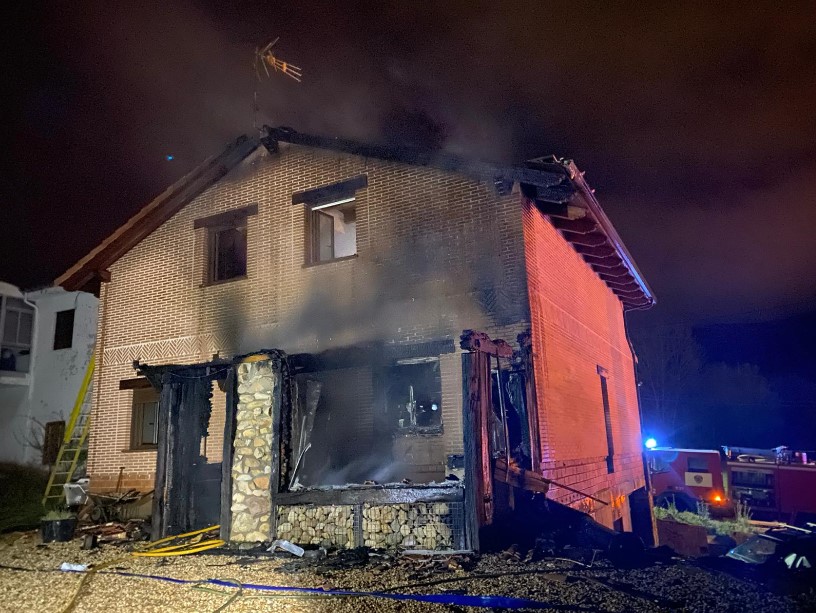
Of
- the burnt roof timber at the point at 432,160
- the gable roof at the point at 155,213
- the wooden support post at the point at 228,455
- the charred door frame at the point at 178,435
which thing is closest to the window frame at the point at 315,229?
the burnt roof timber at the point at 432,160

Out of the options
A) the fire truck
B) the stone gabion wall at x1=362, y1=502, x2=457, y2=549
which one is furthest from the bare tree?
the stone gabion wall at x1=362, y1=502, x2=457, y2=549

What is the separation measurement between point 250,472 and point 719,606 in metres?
6.02

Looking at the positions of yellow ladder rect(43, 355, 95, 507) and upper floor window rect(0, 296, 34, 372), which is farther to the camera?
upper floor window rect(0, 296, 34, 372)

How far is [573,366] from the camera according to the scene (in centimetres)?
1097

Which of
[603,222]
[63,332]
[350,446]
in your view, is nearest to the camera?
[350,446]

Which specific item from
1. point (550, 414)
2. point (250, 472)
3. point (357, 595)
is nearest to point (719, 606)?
point (357, 595)

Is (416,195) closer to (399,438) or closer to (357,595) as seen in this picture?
(399,438)

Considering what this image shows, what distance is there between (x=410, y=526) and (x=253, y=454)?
2613mm

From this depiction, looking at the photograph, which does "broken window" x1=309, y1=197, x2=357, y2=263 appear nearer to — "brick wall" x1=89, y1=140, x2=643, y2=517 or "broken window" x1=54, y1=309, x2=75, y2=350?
"brick wall" x1=89, y1=140, x2=643, y2=517

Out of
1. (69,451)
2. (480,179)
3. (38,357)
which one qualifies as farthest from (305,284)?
(38,357)

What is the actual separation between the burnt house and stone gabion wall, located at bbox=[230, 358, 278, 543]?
0.02 metres

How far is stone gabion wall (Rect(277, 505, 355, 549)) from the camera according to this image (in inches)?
307

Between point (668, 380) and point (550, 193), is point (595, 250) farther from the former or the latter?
point (668, 380)

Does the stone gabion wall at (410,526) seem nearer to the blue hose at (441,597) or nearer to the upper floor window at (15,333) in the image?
the blue hose at (441,597)
